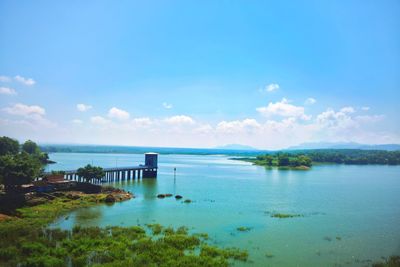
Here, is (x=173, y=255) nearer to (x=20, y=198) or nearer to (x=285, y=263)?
(x=285, y=263)

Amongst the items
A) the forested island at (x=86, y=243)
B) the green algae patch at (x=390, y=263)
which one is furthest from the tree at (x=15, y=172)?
the green algae patch at (x=390, y=263)

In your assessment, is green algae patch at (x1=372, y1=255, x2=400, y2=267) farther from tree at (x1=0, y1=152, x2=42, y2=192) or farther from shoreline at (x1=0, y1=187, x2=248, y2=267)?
tree at (x1=0, y1=152, x2=42, y2=192)

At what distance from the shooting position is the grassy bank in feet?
79.4

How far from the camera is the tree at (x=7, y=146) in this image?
93844mm

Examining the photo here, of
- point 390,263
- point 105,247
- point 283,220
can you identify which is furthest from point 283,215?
point 105,247

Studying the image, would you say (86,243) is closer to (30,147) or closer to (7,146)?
(7,146)

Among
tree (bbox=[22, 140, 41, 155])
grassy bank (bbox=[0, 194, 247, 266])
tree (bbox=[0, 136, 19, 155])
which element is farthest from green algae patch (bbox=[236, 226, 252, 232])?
tree (bbox=[22, 140, 41, 155])

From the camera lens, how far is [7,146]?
95125mm

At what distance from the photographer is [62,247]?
2702 cm

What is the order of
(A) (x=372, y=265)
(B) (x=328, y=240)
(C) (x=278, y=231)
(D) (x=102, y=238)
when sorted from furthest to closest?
1. (C) (x=278, y=231)
2. (B) (x=328, y=240)
3. (D) (x=102, y=238)
4. (A) (x=372, y=265)

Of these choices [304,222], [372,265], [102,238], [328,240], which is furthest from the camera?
[304,222]

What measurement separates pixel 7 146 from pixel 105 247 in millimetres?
86066

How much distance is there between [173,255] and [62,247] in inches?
401

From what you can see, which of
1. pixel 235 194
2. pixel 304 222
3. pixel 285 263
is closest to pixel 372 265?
pixel 285 263
